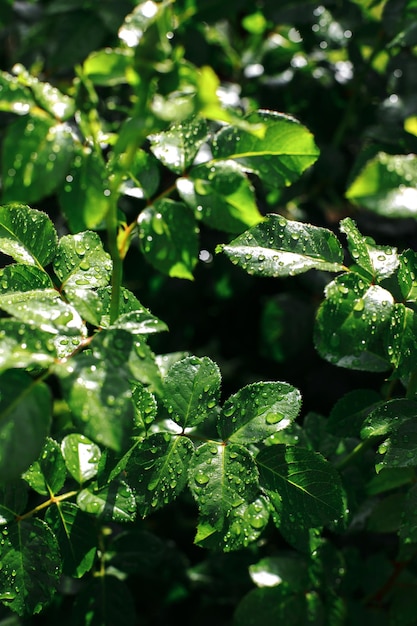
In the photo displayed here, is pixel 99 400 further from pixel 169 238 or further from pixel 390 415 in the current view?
pixel 390 415

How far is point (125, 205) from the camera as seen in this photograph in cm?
178

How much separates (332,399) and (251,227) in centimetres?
98

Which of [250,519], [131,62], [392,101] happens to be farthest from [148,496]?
[392,101]

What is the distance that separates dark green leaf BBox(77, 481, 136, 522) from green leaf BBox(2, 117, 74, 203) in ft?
1.53

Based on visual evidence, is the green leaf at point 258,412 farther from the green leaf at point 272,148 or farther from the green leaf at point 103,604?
the green leaf at point 103,604

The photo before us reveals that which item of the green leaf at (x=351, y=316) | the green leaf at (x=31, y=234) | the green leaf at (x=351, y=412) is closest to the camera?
the green leaf at (x=351, y=316)

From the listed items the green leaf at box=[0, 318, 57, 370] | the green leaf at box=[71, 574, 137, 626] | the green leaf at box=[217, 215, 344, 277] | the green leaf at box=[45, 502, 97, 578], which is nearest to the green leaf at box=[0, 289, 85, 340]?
the green leaf at box=[0, 318, 57, 370]

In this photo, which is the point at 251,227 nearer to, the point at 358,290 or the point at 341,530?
the point at 358,290

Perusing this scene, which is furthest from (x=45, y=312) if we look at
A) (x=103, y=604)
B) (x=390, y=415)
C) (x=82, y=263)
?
(x=103, y=604)

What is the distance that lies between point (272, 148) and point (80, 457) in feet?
1.77

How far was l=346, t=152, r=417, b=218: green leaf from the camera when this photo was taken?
0.70m

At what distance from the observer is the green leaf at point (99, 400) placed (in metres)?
0.69

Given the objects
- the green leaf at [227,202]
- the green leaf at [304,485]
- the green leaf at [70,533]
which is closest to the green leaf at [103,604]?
the green leaf at [70,533]

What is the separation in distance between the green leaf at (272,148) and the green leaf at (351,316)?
17cm
